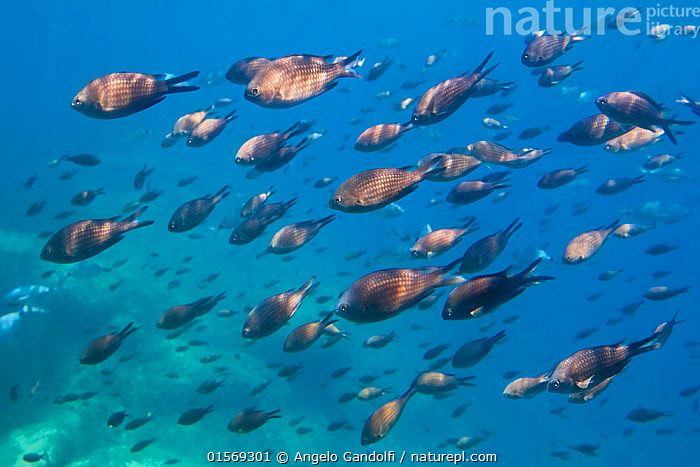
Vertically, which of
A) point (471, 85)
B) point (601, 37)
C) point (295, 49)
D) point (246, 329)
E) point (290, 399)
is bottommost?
point (290, 399)

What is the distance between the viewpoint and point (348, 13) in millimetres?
86500

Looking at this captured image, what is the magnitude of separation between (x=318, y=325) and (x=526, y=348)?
39465mm

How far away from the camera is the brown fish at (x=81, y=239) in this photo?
3.85m

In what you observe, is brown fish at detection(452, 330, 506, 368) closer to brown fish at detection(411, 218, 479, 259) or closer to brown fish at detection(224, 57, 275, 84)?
brown fish at detection(411, 218, 479, 259)

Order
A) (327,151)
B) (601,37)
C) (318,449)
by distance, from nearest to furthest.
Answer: (318,449) → (601,37) → (327,151)

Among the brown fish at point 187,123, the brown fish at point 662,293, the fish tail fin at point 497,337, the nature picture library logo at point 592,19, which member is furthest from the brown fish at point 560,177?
the brown fish at point 187,123

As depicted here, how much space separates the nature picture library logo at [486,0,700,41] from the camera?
10938 mm

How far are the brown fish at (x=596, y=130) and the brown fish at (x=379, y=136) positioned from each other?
2.32m

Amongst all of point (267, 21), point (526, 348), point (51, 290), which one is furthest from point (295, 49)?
point (51, 290)

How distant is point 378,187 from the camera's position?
363 centimetres

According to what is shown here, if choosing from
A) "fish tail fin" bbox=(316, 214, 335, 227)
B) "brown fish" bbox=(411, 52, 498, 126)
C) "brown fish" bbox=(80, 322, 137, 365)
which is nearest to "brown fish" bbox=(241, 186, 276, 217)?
"fish tail fin" bbox=(316, 214, 335, 227)

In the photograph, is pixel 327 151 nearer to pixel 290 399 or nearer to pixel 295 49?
pixel 295 49

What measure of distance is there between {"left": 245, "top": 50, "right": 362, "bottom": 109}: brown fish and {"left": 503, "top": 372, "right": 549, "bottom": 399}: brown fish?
4.80m

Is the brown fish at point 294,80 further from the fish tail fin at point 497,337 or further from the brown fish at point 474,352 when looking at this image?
the brown fish at point 474,352
